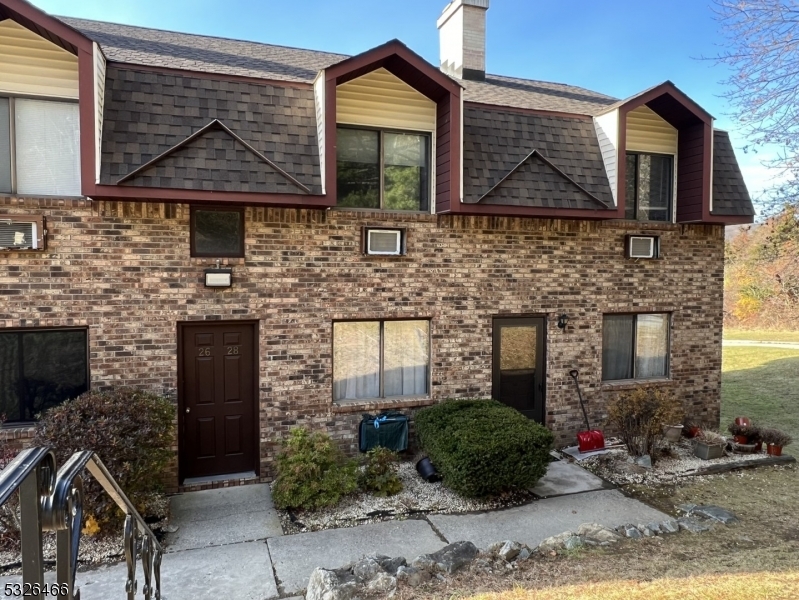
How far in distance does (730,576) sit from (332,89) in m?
6.82

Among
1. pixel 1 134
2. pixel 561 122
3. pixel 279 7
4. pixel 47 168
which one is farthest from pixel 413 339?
pixel 279 7

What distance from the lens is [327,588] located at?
4.44 metres

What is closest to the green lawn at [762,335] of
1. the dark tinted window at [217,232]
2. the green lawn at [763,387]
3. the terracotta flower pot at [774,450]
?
the green lawn at [763,387]

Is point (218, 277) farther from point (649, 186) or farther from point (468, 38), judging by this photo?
point (468, 38)

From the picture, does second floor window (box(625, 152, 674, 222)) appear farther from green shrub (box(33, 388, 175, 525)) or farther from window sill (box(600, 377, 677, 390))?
green shrub (box(33, 388, 175, 525))

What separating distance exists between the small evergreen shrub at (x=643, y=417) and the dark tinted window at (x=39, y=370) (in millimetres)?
7583

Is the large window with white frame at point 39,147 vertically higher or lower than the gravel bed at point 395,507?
higher

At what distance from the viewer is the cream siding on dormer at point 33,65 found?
20.6ft

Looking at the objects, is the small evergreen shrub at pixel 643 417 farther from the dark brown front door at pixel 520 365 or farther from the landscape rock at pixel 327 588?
the landscape rock at pixel 327 588

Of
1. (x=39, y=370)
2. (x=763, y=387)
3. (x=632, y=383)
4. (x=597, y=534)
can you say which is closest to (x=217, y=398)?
(x=39, y=370)

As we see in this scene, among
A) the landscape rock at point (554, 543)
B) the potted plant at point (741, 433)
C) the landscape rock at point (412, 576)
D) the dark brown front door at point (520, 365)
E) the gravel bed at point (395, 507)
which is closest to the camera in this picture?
the landscape rock at point (412, 576)

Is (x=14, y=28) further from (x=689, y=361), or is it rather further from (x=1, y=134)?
(x=689, y=361)

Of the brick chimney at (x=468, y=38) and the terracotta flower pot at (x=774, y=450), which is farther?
the brick chimney at (x=468, y=38)

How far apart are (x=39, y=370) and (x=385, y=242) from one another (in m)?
4.72
